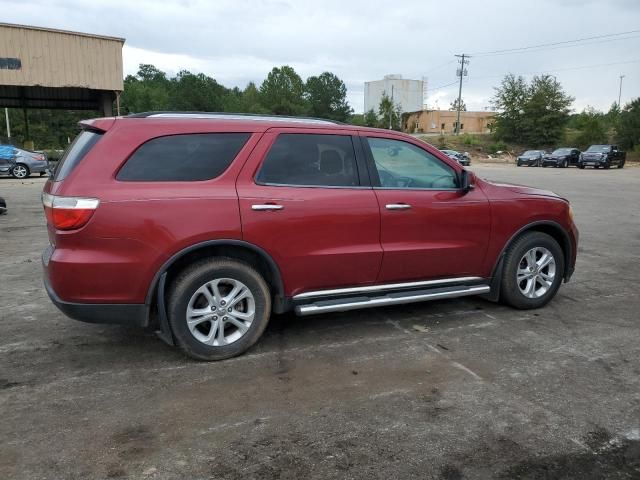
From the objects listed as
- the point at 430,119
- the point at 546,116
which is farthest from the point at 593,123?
the point at 430,119

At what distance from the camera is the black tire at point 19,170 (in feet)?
75.1

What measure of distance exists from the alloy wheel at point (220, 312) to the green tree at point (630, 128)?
55.8 metres

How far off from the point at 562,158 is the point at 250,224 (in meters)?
41.5

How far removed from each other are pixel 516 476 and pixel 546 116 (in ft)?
213

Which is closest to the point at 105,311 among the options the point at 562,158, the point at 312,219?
the point at 312,219

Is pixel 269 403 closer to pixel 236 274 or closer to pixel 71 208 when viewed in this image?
pixel 236 274

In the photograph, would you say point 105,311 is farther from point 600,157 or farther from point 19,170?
point 600,157

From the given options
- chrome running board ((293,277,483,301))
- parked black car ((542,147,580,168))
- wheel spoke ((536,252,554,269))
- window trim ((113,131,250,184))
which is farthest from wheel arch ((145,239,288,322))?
parked black car ((542,147,580,168))

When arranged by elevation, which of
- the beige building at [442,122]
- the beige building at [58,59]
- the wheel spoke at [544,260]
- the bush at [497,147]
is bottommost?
the wheel spoke at [544,260]

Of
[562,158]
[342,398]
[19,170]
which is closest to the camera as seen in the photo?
[342,398]

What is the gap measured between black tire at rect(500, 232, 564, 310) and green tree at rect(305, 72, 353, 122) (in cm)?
9678

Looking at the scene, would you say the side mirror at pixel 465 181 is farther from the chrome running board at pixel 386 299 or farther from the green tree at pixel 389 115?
the green tree at pixel 389 115

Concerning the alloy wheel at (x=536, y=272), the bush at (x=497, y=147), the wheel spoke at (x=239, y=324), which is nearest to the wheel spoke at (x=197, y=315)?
the wheel spoke at (x=239, y=324)

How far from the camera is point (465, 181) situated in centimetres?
491
